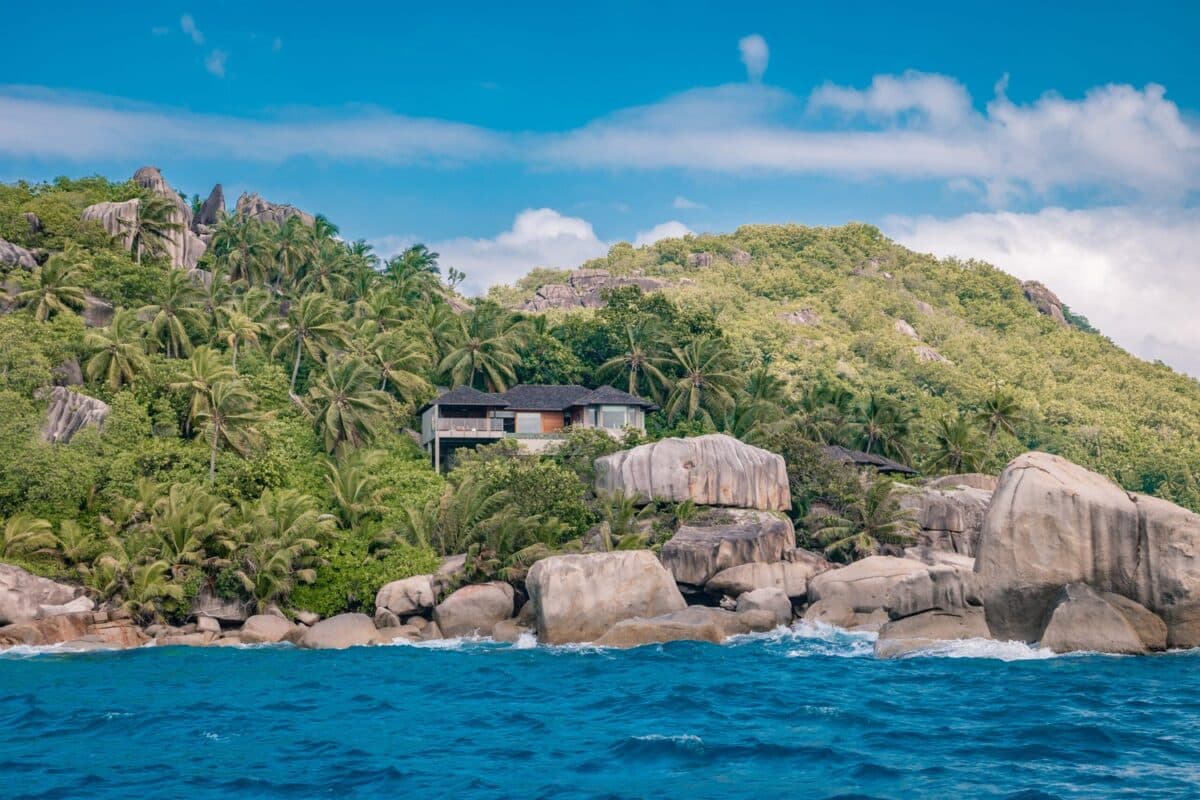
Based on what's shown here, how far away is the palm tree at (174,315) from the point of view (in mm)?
51188

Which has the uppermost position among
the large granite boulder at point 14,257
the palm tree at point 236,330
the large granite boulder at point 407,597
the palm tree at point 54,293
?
the large granite boulder at point 14,257

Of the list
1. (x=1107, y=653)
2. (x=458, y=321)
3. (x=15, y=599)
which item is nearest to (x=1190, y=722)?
(x=1107, y=653)

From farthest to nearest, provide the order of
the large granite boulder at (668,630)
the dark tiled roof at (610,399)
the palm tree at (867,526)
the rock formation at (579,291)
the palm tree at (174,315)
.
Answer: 1. the rock formation at (579,291)
2. the palm tree at (174,315)
3. the dark tiled roof at (610,399)
4. the palm tree at (867,526)
5. the large granite boulder at (668,630)

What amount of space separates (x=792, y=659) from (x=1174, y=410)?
70633 mm

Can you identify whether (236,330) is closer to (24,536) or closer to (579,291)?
(24,536)

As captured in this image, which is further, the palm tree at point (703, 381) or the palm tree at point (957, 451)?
the palm tree at point (703, 381)

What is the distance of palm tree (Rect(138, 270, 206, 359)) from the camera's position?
5119 centimetres

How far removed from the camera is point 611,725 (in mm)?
19547

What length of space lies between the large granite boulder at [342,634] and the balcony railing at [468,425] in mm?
16467

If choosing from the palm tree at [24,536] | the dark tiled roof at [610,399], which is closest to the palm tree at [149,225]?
the dark tiled roof at [610,399]

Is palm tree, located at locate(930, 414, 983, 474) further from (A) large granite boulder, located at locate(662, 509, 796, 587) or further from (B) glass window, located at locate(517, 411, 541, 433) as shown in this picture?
(B) glass window, located at locate(517, 411, 541, 433)

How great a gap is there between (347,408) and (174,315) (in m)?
12.0

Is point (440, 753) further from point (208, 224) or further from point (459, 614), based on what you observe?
point (208, 224)

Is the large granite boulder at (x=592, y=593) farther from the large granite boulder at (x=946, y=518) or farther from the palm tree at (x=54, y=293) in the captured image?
the palm tree at (x=54, y=293)
